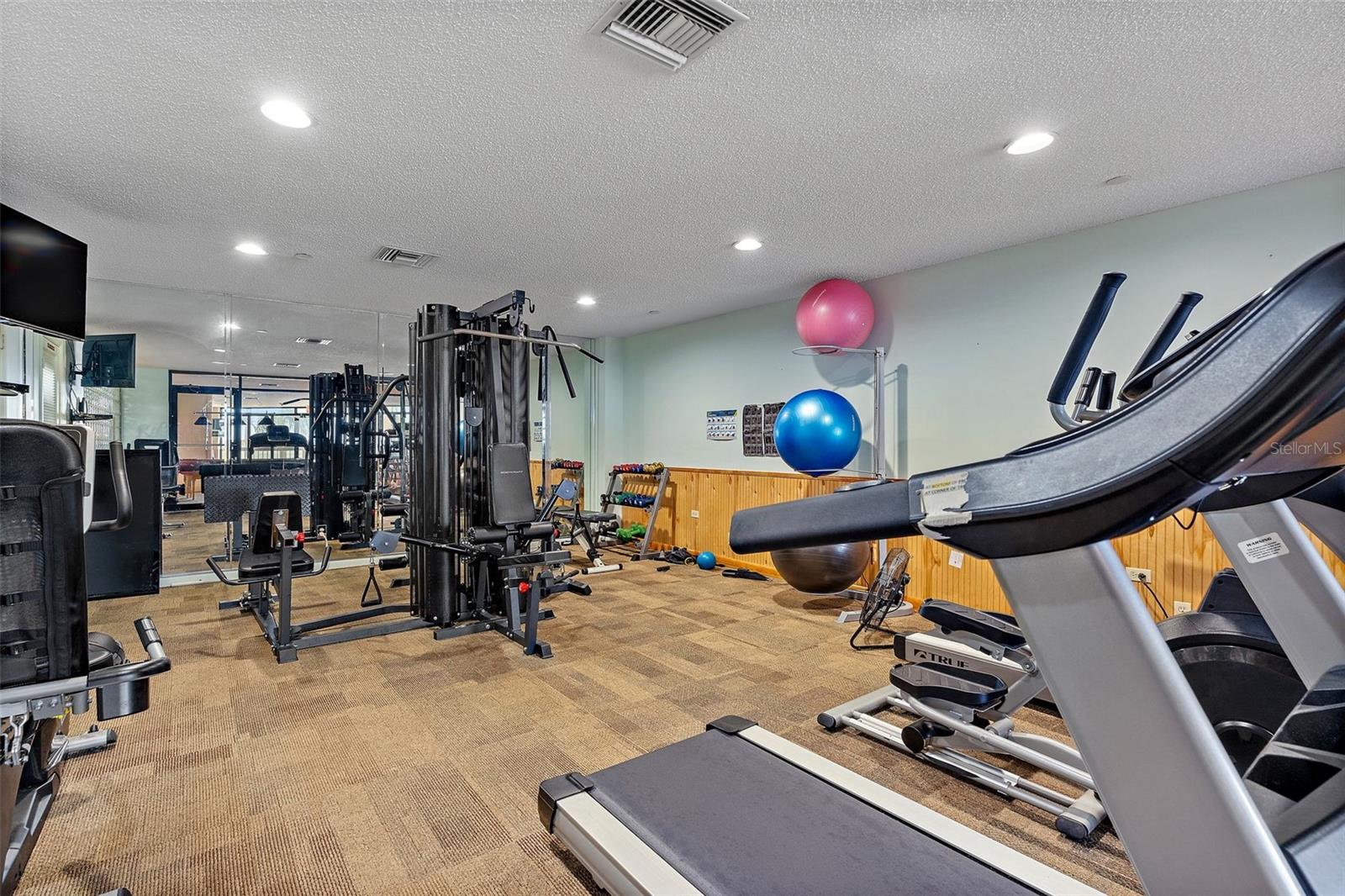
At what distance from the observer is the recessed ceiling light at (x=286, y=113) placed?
8.18 feet

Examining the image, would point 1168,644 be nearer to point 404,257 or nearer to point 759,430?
point 759,430

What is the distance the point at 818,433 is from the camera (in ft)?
14.7

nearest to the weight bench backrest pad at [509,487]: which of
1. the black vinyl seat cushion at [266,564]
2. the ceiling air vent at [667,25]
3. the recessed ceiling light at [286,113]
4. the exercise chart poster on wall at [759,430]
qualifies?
the black vinyl seat cushion at [266,564]

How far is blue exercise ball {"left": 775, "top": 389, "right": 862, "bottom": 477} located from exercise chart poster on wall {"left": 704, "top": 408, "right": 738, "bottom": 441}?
1680mm

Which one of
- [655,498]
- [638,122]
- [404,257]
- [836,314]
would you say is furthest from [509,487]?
[655,498]

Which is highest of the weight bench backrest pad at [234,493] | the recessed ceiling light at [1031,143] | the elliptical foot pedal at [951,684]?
the recessed ceiling light at [1031,143]

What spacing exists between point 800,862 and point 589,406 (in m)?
7.04

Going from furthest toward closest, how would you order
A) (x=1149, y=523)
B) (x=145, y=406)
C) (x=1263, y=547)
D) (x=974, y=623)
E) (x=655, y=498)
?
1. (x=655, y=498)
2. (x=145, y=406)
3. (x=974, y=623)
4. (x=1263, y=547)
5. (x=1149, y=523)

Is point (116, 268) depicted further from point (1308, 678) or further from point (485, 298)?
point (1308, 678)

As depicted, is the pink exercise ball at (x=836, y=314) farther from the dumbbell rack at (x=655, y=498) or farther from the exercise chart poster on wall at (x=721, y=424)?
the dumbbell rack at (x=655, y=498)

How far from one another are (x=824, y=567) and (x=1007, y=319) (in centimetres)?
205

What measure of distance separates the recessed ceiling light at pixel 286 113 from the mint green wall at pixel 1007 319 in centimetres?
359

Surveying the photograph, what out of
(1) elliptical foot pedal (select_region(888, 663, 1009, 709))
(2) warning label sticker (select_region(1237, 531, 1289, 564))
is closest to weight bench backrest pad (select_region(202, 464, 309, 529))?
(1) elliptical foot pedal (select_region(888, 663, 1009, 709))

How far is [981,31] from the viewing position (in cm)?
208
